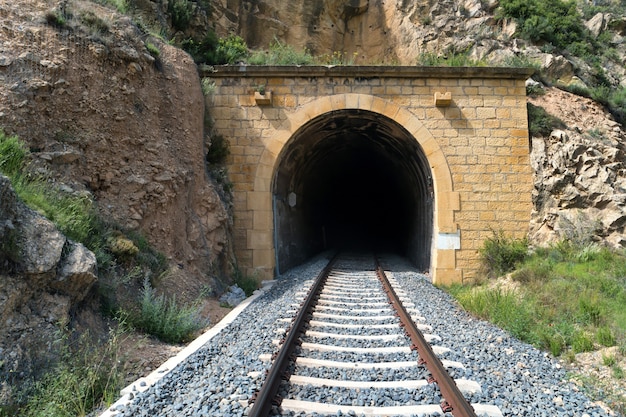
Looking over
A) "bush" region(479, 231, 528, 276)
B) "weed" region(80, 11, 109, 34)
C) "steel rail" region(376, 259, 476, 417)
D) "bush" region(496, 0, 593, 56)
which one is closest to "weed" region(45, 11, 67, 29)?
"weed" region(80, 11, 109, 34)

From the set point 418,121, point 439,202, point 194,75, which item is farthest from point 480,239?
point 194,75

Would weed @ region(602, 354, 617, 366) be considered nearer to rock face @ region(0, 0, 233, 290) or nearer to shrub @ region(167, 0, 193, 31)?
rock face @ region(0, 0, 233, 290)

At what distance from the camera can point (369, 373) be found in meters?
3.68

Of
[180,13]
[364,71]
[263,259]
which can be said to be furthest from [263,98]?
[263,259]

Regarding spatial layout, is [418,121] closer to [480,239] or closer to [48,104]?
[480,239]

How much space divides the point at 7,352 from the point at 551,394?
4.34 m

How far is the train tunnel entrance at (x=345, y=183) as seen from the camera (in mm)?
10336

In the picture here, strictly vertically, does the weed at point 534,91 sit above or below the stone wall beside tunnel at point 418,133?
above

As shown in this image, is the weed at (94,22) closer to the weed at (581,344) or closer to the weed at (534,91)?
the weed at (581,344)

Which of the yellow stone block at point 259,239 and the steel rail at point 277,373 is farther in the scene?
the yellow stone block at point 259,239

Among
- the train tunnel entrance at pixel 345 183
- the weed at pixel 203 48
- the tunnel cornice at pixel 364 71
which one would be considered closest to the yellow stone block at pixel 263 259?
the train tunnel entrance at pixel 345 183

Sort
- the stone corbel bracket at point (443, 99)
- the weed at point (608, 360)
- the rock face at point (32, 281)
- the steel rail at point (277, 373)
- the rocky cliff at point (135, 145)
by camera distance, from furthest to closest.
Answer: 1. the stone corbel bracket at point (443, 99)
2. the weed at point (608, 360)
3. the rocky cliff at point (135, 145)
4. the rock face at point (32, 281)
5. the steel rail at point (277, 373)

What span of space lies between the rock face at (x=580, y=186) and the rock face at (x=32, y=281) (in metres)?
8.75

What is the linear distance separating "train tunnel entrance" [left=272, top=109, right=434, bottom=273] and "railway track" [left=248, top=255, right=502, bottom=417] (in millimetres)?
4883
